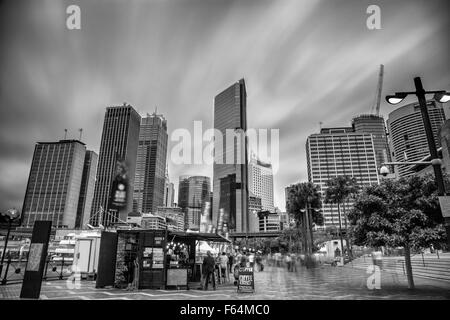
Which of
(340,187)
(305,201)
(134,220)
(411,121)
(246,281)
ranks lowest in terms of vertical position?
(246,281)

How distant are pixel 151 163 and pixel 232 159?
161 feet

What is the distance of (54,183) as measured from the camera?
135m

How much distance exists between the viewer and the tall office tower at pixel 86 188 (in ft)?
598

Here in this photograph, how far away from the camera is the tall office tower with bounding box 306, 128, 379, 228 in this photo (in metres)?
164

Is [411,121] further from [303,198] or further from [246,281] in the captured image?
[246,281]

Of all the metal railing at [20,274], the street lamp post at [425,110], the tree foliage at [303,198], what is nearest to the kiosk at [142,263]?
the metal railing at [20,274]

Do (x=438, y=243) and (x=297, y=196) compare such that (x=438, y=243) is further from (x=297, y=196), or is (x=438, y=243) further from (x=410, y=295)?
(x=297, y=196)

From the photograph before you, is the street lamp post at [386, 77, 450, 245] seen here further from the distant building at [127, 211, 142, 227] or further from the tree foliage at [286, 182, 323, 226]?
the tree foliage at [286, 182, 323, 226]

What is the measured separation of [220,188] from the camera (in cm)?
18188

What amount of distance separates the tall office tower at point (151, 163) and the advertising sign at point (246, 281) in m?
112

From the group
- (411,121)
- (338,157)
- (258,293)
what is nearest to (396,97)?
(258,293)

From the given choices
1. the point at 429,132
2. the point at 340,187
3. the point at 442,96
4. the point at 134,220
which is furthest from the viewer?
the point at 134,220
